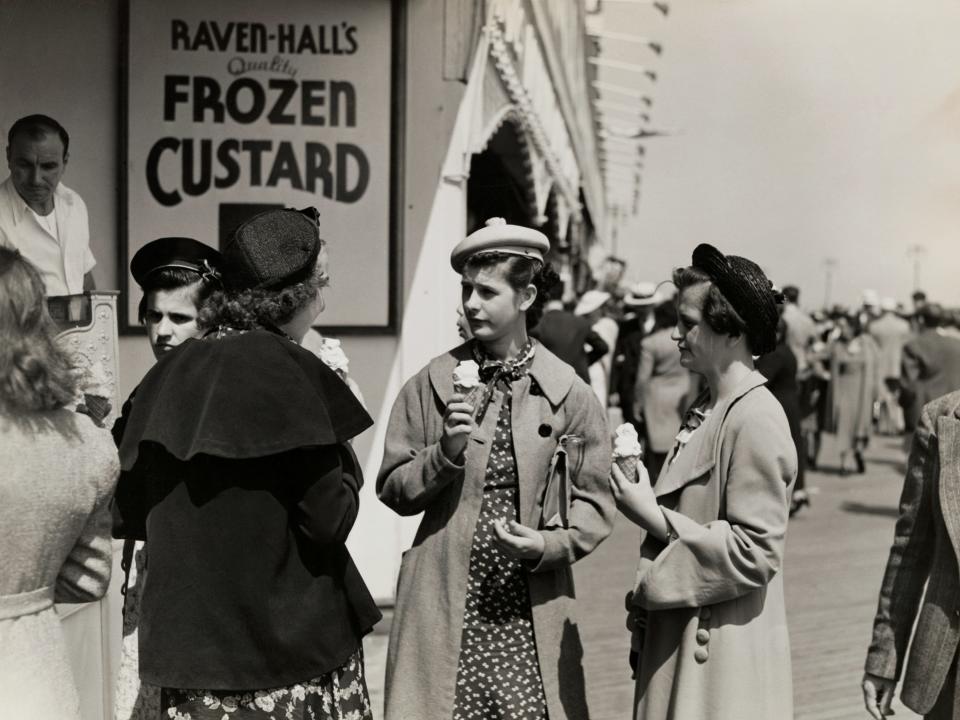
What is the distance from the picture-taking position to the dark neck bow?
3559mm

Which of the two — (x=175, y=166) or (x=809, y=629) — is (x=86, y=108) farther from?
(x=809, y=629)

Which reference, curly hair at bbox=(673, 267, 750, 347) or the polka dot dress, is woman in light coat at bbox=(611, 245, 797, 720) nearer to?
curly hair at bbox=(673, 267, 750, 347)

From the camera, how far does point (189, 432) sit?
2789 mm

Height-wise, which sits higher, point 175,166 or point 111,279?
point 175,166

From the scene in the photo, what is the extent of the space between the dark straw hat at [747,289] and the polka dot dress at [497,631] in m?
0.75

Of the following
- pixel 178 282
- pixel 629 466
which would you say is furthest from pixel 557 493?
pixel 178 282

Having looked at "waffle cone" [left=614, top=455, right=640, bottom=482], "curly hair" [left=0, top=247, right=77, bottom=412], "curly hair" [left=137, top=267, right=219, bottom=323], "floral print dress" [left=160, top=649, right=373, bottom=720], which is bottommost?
"floral print dress" [left=160, top=649, right=373, bottom=720]

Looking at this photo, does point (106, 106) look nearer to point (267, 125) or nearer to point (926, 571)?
point (267, 125)

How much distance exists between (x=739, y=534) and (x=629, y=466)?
316 millimetres

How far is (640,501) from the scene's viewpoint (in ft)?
10.3

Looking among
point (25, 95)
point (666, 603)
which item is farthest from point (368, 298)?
point (666, 603)

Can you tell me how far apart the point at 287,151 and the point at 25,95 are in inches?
50.6

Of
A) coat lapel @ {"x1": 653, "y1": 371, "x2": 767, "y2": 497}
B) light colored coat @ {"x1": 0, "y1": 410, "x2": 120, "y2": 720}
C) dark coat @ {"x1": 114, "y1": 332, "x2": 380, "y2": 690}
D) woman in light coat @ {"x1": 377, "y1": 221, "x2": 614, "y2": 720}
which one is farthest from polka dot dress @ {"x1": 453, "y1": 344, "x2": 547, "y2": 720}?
light colored coat @ {"x1": 0, "y1": 410, "x2": 120, "y2": 720}

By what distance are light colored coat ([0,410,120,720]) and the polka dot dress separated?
1069 millimetres
